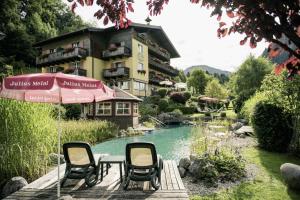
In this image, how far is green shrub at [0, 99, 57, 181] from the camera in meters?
7.09

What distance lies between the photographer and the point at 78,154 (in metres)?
6.40

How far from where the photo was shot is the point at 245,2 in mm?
2168

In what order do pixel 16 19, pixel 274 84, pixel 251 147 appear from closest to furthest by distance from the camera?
pixel 274 84 < pixel 251 147 < pixel 16 19

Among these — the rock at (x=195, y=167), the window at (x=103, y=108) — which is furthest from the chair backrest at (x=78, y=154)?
the window at (x=103, y=108)

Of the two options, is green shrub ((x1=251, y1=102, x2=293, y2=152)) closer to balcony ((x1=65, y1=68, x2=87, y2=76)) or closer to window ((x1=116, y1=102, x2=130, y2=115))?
window ((x1=116, y1=102, x2=130, y2=115))

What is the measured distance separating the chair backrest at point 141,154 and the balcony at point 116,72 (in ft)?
92.2

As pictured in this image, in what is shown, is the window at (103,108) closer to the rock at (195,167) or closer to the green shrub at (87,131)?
the green shrub at (87,131)

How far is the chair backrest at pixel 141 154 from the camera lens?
6.04m

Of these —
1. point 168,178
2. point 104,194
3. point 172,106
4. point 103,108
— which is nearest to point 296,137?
point 168,178

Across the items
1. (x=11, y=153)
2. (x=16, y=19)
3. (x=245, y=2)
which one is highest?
(x=16, y=19)

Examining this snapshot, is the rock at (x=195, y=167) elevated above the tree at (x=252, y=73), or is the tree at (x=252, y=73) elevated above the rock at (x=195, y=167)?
the tree at (x=252, y=73)

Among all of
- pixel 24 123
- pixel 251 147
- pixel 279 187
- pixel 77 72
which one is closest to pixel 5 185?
pixel 24 123

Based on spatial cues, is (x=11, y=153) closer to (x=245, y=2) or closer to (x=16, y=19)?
(x=245, y=2)

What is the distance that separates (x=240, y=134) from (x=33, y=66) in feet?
112
